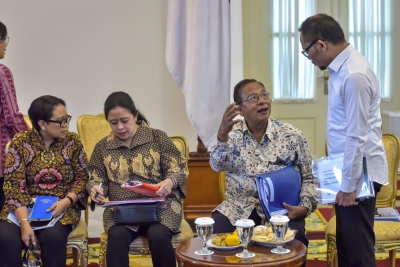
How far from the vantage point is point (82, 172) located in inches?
128

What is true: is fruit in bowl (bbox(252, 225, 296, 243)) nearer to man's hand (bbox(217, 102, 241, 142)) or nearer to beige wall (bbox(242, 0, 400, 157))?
man's hand (bbox(217, 102, 241, 142))

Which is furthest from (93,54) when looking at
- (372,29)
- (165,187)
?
→ (372,29)

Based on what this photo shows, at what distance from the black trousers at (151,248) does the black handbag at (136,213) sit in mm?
59

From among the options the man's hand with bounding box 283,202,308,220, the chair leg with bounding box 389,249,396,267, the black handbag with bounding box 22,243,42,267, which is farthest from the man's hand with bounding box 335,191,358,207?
the black handbag with bounding box 22,243,42,267

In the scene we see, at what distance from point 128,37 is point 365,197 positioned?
3397 millimetres

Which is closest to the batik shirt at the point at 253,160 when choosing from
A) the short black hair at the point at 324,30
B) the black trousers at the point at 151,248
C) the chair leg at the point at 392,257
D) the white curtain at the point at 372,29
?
the black trousers at the point at 151,248

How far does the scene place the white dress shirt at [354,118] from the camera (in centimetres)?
244

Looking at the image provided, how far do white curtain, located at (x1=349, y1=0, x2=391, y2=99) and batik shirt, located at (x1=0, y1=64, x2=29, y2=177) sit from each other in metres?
4.94

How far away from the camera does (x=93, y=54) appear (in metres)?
5.36

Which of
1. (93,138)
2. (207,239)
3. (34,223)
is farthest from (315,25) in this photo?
(93,138)

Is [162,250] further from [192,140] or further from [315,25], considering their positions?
[192,140]

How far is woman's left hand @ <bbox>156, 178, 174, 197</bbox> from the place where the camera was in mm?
2996

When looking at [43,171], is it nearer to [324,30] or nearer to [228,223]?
[228,223]

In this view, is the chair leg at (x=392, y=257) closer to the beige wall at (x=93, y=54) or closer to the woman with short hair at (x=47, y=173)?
the woman with short hair at (x=47, y=173)
